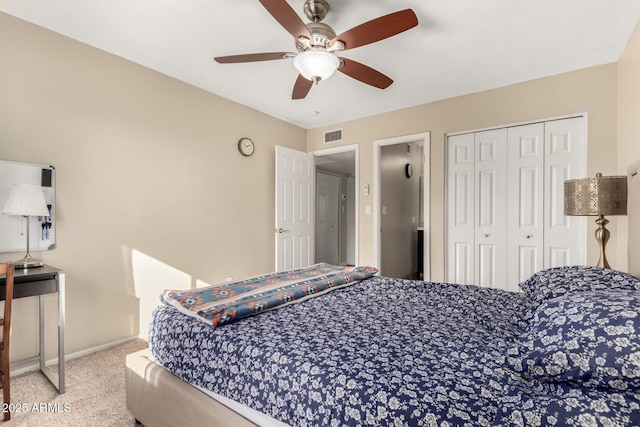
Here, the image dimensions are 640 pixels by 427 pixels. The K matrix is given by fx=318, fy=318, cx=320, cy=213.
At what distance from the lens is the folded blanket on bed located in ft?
4.76

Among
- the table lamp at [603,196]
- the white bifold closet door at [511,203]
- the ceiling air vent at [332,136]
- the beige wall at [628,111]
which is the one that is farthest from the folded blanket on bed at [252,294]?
the ceiling air vent at [332,136]

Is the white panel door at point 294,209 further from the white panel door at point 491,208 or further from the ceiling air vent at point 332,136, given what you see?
the white panel door at point 491,208

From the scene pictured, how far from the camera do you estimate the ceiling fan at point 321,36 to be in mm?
1701

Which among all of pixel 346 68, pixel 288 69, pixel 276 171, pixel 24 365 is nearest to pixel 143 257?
pixel 24 365

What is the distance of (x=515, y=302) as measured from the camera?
5.63 feet

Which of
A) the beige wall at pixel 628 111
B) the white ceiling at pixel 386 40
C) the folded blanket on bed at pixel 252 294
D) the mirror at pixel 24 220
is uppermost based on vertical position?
the white ceiling at pixel 386 40

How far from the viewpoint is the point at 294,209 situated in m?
4.36

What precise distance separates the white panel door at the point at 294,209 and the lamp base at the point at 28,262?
2.37 metres

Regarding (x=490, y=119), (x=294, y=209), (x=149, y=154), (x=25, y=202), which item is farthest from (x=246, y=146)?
(x=490, y=119)

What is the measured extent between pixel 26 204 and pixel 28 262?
39 cm

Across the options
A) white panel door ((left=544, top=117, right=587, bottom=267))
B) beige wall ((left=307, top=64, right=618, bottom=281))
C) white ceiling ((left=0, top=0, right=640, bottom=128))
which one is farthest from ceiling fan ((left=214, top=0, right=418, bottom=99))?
white panel door ((left=544, top=117, right=587, bottom=267))

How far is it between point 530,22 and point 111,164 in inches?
136

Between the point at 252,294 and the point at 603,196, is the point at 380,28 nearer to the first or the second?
the point at 252,294

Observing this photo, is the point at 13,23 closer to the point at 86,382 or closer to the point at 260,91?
the point at 260,91
